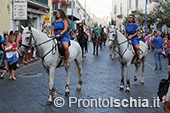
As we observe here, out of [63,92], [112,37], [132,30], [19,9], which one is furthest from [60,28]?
[19,9]

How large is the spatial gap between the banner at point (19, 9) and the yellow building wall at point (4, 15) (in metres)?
0.75

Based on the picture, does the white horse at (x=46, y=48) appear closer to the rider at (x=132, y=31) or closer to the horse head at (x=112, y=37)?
the horse head at (x=112, y=37)

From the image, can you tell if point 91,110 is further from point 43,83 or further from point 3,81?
point 3,81

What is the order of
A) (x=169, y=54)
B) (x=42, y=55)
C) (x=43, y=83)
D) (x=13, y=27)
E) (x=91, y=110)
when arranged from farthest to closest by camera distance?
1. (x=13, y=27)
2. (x=169, y=54)
3. (x=43, y=83)
4. (x=42, y=55)
5. (x=91, y=110)

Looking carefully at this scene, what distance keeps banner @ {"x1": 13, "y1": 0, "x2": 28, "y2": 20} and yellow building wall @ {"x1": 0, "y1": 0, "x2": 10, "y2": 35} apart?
75cm

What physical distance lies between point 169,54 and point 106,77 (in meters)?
4.97

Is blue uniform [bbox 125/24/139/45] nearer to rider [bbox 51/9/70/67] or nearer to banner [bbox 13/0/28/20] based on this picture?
rider [bbox 51/9/70/67]

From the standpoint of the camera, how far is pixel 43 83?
7.82m

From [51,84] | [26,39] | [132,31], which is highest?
[132,31]

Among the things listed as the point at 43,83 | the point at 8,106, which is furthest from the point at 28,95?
the point at 43,83

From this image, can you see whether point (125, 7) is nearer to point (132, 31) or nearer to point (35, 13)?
point (35, 13)

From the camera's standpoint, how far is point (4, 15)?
16.8 meters

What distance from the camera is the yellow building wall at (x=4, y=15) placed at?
1644 cm

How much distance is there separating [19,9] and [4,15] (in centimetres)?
137
